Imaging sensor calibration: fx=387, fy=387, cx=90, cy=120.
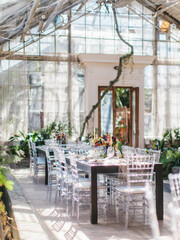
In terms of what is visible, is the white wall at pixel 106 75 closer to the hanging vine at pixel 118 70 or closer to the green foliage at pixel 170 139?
the hanging vine at pixel 118 70

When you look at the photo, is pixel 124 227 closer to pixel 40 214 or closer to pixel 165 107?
pixel 40 214

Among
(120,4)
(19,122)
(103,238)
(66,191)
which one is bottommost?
(103,238)

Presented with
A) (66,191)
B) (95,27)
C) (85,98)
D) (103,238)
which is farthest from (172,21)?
(103,238)

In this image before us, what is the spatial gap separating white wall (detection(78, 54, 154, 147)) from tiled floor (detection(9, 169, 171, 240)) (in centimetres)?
625

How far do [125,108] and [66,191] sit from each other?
24.9 feet

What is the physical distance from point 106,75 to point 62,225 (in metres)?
8.18

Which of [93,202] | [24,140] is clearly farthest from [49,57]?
[93,202]

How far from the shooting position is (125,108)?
13.0 m

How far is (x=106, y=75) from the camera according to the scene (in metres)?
12.7

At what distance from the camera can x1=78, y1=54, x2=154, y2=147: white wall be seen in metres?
12.5

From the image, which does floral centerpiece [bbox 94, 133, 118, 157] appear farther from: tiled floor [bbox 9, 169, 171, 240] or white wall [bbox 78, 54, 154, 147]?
white wall [bbox 78, 54, 154, 147]

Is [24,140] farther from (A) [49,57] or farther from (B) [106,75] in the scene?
(B) [106,75]

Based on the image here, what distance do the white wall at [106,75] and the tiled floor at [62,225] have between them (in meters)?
6.25

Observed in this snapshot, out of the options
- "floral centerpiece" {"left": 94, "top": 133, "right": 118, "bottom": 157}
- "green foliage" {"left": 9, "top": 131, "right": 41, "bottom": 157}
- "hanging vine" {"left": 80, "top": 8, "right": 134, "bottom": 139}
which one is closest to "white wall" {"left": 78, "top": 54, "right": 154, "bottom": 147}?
"hanging vine" {"left": 80, "top": 8, "right": 134, "bottom": 139}
